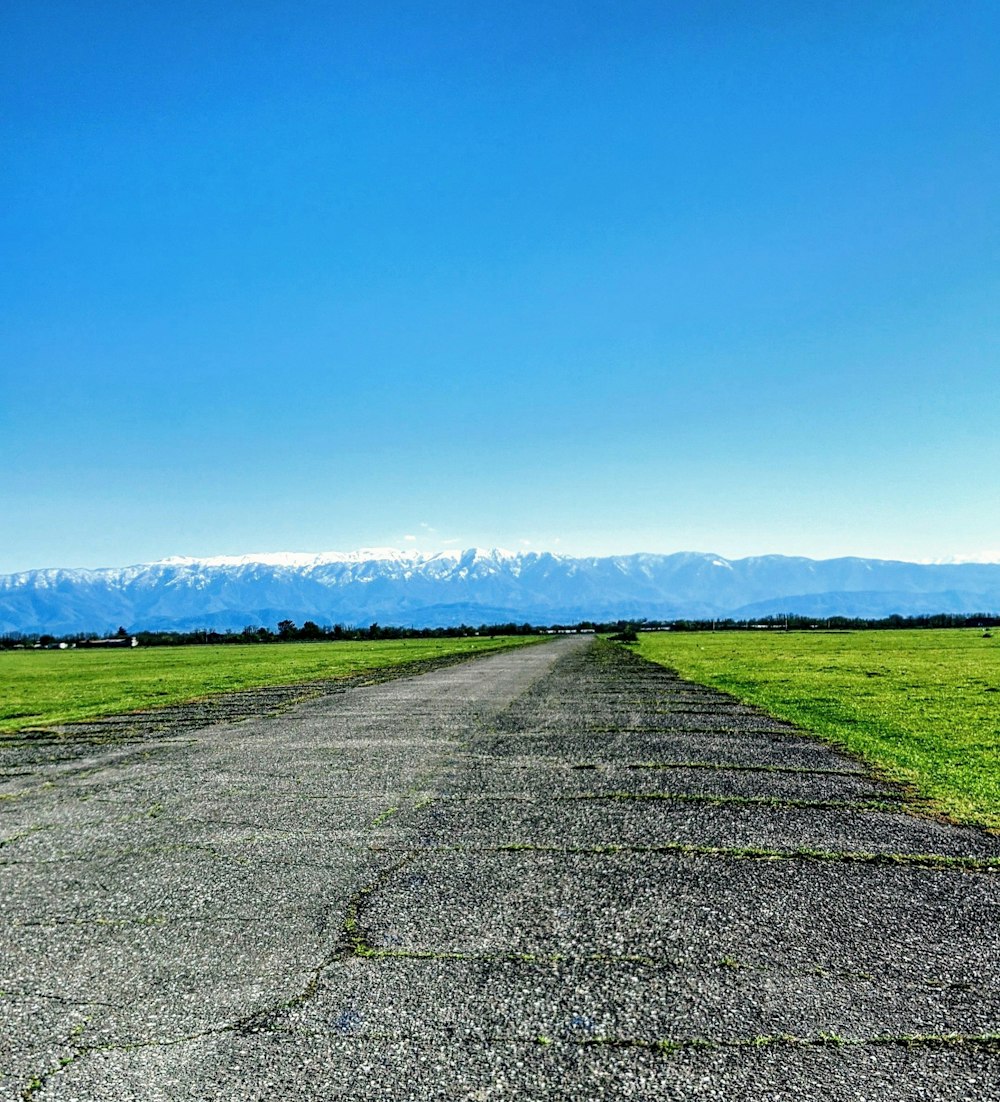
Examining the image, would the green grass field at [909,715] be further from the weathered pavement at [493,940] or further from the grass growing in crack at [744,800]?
the weathered pavement at [493,940]

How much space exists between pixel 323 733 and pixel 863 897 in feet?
33.6

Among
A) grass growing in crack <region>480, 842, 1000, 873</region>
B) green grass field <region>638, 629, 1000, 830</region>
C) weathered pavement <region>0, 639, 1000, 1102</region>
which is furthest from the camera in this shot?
green grass field <region>638, 629, 1000, 830</region>

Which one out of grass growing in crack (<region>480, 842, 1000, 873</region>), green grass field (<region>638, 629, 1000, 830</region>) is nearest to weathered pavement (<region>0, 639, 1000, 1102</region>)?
grass growing in crack (<region>480, 842, 1000, 873</region>)

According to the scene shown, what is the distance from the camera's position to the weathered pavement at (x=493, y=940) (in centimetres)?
323

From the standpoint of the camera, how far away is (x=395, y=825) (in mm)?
7121

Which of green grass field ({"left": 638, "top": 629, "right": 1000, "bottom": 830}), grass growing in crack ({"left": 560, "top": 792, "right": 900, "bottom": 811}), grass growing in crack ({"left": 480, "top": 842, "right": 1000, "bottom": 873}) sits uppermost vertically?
grass growing in crack ({"left": 480, "top": 842, "right": 1000, "bottom": 873})

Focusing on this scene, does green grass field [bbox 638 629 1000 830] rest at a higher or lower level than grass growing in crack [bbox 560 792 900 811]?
lower

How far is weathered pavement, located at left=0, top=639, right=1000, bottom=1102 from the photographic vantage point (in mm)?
3230

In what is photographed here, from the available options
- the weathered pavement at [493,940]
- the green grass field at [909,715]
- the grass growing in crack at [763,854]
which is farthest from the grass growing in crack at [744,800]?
the grass growing in crack at [763,854]

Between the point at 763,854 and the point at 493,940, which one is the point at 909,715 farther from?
the point at 493,940

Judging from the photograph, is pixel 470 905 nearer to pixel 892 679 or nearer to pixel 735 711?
pixel 735 711

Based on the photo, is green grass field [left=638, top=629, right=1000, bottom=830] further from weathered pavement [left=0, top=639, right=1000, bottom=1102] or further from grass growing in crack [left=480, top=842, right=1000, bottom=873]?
grass growing in crack [left=480, top=842, right=1000, bottom=873]

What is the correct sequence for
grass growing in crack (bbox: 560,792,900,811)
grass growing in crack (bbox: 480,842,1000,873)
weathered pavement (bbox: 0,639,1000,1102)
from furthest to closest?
grass growing in crack (bbox: 560,792,900,811)
grass growing in crack (bbox: 480,842,1000,873)
weathered pavement (bbox: 0,639,1000,1102)

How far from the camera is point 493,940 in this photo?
4492 millimetres
